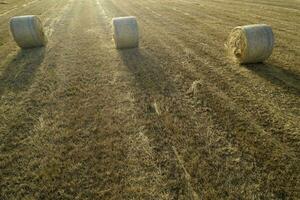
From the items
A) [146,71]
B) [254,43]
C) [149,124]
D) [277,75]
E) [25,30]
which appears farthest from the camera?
[25,30]

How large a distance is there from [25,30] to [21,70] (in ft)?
8.99

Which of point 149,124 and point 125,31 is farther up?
point 125,31

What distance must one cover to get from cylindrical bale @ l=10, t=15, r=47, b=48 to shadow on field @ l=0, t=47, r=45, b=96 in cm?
40

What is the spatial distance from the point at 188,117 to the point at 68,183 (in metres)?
3.15

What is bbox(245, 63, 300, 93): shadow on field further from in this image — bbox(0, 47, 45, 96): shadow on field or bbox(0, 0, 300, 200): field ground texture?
bbox(0, 47, 45, 96): shadow on field

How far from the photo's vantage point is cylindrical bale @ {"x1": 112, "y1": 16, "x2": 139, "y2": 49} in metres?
10.7

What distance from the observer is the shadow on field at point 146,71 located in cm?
777

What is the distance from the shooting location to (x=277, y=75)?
8.16 m

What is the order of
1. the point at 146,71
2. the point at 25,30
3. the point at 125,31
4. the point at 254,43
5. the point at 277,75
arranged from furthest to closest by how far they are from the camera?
the point at 25,30
the point at 125,31
the point at 146,71
the point at 254,43
the point at 277,75

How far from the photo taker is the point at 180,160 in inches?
195

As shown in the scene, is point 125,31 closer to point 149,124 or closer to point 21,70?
point 21,70

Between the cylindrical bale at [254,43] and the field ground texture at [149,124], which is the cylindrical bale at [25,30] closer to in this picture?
the field ground texture at [149,124]

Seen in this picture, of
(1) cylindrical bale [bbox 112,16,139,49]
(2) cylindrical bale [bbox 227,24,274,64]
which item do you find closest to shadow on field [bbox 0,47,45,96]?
(1) cylindrical bale [bbox 112,16,139,49]

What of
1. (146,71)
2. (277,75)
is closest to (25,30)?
(146,71)
